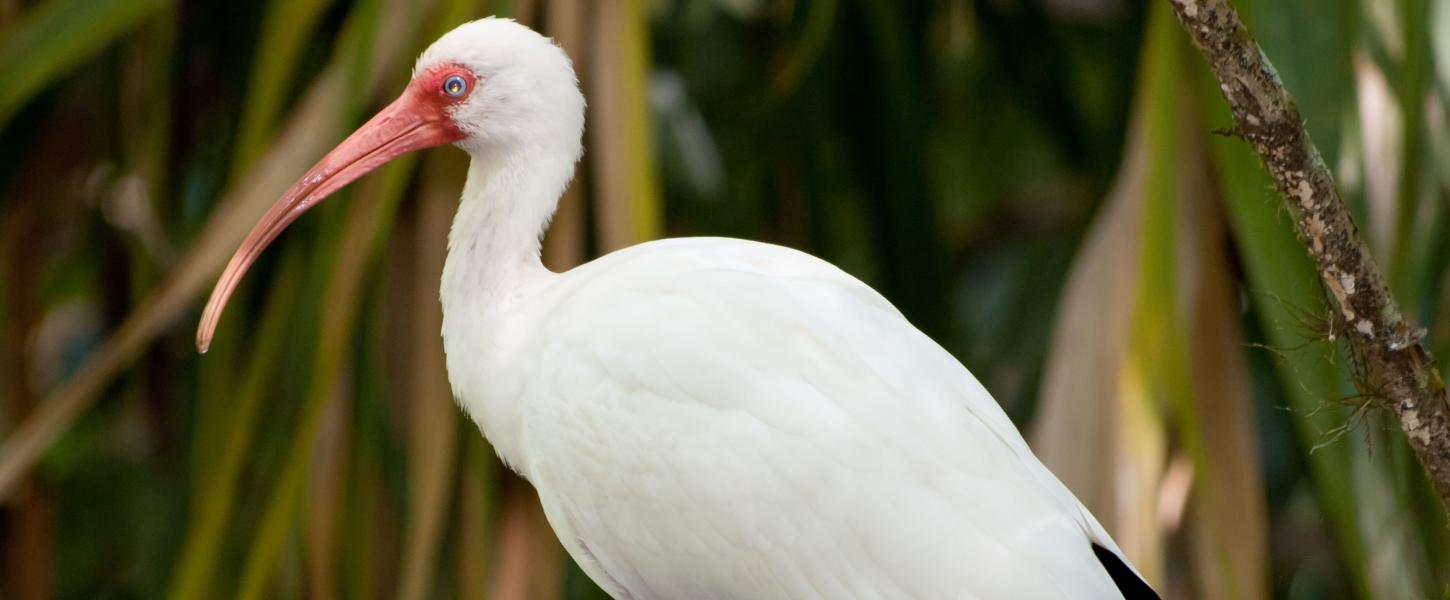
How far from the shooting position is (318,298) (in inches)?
108

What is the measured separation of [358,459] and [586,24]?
2.72 feet

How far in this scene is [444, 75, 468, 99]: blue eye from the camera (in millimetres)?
2463

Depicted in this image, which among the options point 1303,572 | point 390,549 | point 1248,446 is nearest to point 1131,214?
point 1248,446

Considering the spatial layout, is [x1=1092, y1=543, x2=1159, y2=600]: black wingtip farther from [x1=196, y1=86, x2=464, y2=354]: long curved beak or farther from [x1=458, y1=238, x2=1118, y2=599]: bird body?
[x1=196, y1=86, x2=464, y2=354]: long curved beak

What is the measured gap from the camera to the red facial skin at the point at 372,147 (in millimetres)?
2443

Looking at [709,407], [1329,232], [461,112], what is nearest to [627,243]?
[461,112]

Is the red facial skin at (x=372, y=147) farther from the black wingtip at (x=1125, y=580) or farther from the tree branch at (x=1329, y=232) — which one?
the tree branch at (x=1329, y=232)

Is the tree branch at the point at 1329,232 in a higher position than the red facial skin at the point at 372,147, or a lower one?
lower

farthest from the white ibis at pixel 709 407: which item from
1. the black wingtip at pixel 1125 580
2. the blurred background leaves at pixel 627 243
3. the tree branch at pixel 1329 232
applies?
the tree branch at pixel 1329 232

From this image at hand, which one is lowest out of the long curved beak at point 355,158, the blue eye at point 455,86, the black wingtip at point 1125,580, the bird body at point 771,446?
the black wingtip at point 1125,580

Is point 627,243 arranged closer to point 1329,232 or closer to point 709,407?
point 709,407

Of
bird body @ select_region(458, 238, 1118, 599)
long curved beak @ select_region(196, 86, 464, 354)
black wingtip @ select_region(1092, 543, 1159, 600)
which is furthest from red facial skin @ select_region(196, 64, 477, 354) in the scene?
black wingtip @ select_region(1092, 543, 1159, 600)

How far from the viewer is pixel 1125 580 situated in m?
2.05

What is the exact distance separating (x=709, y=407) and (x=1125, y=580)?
556 millimetres
